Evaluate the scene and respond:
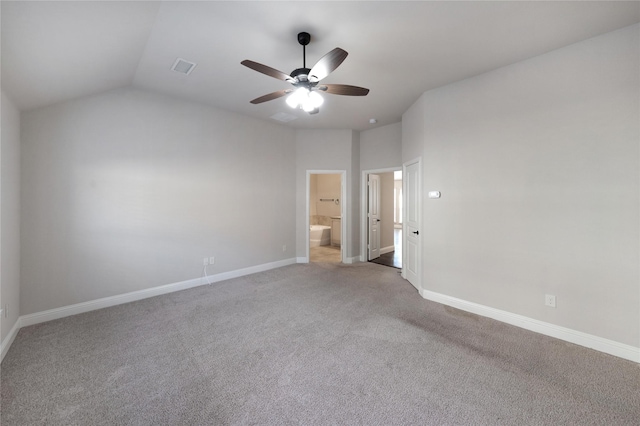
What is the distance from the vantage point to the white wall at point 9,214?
96.5 inches

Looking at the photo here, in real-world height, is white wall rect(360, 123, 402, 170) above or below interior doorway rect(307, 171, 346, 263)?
above

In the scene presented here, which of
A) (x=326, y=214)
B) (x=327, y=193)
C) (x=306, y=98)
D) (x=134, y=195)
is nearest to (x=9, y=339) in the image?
(x=134, y=195)

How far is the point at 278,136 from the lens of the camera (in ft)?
18.2

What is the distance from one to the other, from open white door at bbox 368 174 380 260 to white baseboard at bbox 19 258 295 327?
9.24ft

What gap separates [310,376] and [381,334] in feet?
3.26

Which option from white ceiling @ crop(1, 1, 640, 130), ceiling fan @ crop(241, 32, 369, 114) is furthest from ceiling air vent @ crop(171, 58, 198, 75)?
ceiling fan @ crop(241, 32, 369, 114)

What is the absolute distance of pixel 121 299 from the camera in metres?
3.62

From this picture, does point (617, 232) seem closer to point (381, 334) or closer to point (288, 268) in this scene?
point (381, 334)

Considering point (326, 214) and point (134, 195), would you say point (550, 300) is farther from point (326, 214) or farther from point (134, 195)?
point (326, 214)

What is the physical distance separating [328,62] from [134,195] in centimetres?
331

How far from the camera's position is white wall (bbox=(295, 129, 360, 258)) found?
5902 millimetres

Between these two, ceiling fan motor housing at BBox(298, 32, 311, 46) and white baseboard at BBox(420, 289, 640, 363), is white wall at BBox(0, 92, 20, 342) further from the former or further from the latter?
white baseboard at BBox(420, 289, 640, 363)

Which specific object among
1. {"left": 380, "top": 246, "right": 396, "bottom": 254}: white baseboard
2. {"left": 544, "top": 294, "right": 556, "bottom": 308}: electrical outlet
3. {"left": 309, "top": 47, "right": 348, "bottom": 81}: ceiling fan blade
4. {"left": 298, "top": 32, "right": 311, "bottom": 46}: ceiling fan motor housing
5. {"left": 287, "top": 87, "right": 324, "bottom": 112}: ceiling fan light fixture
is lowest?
{"left": 380, "top": 246, "right": 396, "bottom": 254}: white baseboard

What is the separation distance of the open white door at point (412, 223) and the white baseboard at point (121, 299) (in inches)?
114
